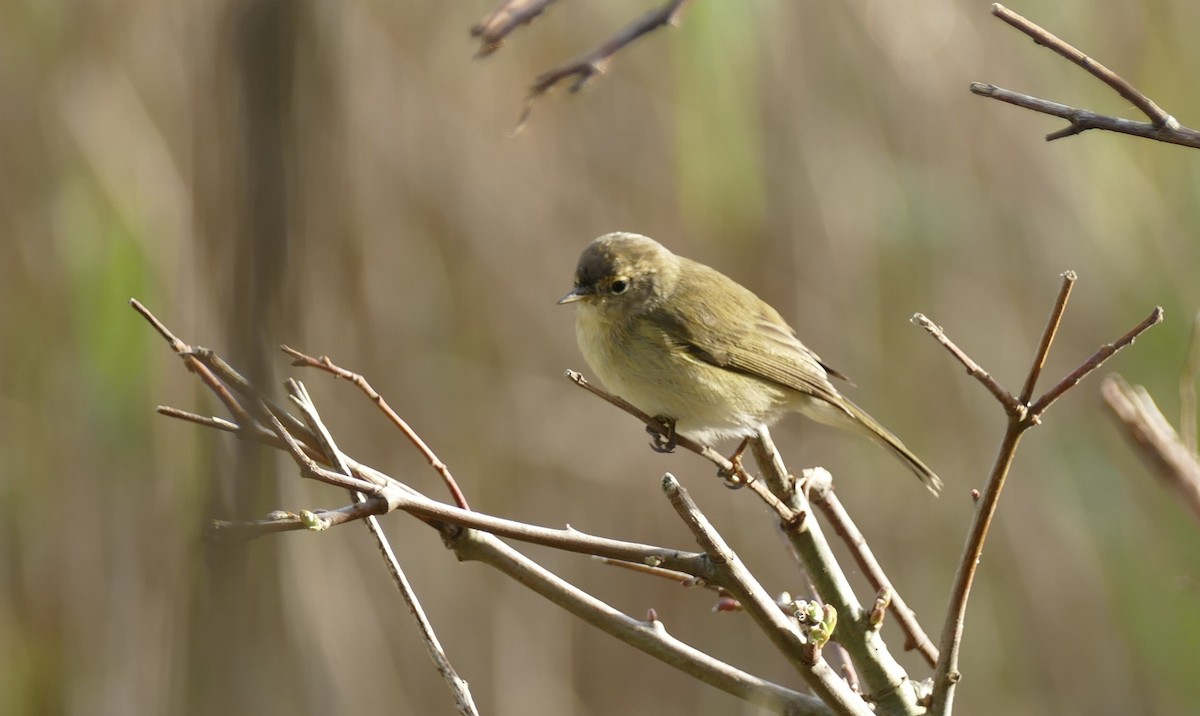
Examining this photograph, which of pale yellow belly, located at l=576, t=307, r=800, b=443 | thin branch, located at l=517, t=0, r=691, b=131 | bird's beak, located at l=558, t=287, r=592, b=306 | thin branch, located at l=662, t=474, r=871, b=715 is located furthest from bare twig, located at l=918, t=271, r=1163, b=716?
bird's beak, located at l=558, t=287, r=592, b=306

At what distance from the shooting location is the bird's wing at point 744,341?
2973 millimetres

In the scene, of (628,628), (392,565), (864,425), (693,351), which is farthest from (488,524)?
(864,425)

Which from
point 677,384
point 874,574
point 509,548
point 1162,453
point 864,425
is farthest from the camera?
point 864,425

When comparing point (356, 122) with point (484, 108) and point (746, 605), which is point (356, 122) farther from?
point (746, 605)

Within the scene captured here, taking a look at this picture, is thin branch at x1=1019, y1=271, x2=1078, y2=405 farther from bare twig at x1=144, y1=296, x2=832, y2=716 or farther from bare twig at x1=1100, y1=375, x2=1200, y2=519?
bare twig at x1=144, y1=296, x2=832, y2=716

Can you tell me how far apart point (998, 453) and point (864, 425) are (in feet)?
5.58

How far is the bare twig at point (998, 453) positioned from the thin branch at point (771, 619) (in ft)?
0.37

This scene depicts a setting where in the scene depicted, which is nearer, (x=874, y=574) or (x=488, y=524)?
(x=488, y=524)

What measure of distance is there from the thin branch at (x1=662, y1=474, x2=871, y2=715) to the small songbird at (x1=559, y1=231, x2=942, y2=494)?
55.4 inches

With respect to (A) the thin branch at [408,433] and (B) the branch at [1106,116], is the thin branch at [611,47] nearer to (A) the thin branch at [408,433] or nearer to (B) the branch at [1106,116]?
(B) the branch at [1106,116]

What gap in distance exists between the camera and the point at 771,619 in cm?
133

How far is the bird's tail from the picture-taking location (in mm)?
2923

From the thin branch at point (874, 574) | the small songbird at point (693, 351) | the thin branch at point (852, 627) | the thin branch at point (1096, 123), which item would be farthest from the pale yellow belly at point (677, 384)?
the thin branch at point (1096, 123)

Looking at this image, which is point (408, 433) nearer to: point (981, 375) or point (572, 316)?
point (981, 375)
